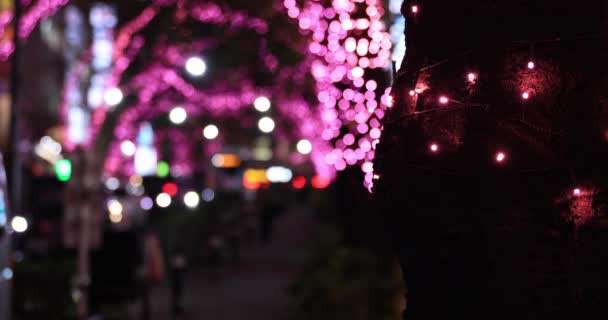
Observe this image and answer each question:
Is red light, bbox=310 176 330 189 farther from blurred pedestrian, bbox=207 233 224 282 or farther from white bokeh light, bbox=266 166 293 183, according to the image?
white bokeh light, bbox=266 166 293 183

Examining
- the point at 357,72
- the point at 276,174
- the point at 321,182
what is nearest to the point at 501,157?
the point at 357,72

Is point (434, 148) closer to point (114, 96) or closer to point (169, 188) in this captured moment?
point (169, 188)

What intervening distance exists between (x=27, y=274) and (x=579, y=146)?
9.92 m

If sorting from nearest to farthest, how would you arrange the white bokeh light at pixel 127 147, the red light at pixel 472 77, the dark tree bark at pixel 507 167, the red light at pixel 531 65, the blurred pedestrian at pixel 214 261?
the dark tree bark at pixel 507 167 → the red light at pixel 531 65 → the red light at pixel 472 77 → the white bokeh light at pixel 127 147 → the blurred pedestrian at pixel 214 261

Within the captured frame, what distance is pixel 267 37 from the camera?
1481 centimetres

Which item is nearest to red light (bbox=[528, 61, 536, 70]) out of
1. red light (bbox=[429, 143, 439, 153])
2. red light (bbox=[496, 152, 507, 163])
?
red light (bbox=[496, 152, 507, 163])

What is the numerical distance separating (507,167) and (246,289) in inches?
681

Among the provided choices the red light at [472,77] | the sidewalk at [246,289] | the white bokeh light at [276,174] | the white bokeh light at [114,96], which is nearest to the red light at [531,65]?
the red light at [472,77]

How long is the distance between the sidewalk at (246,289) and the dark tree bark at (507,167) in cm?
1162

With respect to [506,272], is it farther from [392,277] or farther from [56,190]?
[56,190]

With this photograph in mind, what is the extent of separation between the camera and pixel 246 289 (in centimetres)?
2075

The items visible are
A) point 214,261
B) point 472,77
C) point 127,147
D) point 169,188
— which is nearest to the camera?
point 472,77

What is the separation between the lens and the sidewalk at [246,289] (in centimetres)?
1680

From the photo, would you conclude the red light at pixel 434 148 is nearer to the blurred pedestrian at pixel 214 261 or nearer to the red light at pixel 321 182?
the red light at pixel 321 182
